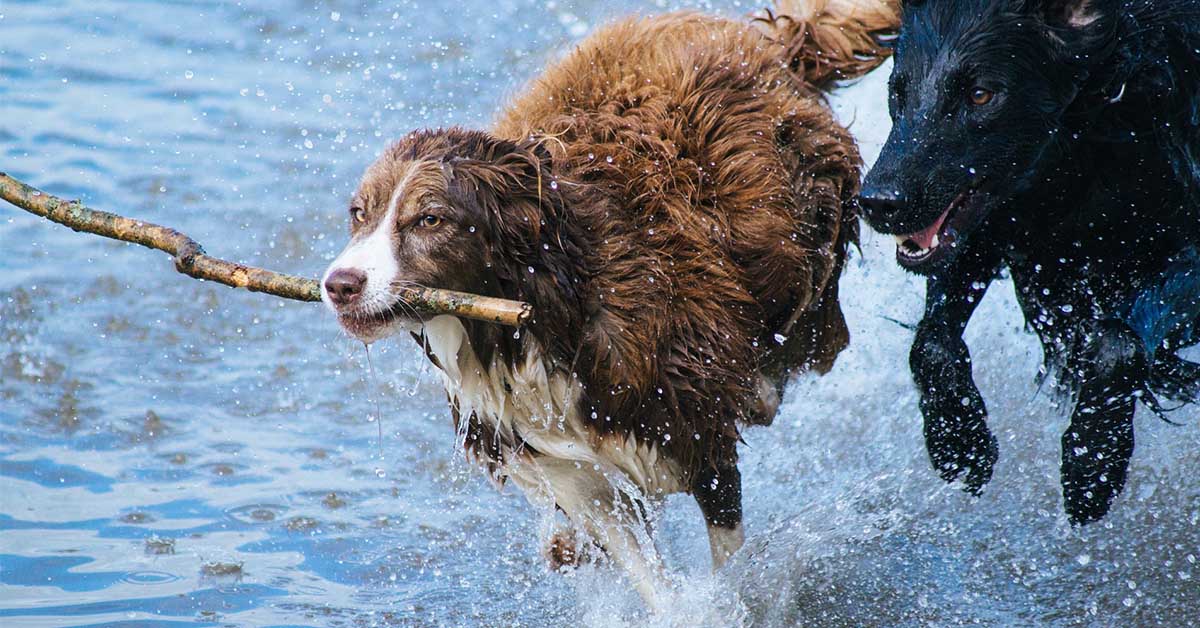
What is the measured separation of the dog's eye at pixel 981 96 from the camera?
12.3 feet

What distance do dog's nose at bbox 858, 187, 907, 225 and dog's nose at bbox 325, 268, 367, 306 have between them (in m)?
1.38

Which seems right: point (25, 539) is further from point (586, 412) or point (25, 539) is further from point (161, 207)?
point (161, 207)

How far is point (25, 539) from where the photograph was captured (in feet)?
15.9

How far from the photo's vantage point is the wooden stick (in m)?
3.51

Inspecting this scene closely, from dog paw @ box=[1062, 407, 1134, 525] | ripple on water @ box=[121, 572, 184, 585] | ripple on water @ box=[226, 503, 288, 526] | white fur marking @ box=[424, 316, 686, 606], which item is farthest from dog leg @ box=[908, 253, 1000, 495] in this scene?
ripple on water @ box=[121, 572, 184, 585]

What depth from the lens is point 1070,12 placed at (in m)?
3.75

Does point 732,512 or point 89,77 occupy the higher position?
point 89,77

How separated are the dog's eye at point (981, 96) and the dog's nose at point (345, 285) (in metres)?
1.75

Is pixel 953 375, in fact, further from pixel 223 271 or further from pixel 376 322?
pixel 223 271

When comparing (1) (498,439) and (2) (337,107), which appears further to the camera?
(2) (337,107)

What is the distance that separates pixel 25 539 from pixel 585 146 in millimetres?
2490

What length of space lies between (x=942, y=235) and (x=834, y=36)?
1352 millimetres

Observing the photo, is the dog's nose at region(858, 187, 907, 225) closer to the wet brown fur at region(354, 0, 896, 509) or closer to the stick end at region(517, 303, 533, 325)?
the wet brown fur at region(354, 0, 896, 509)

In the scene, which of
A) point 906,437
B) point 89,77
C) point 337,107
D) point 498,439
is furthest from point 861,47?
point 89,77
